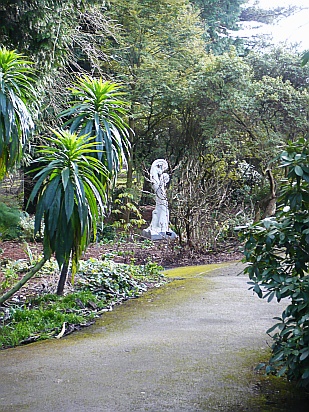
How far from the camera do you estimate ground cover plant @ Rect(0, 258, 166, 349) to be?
498cm

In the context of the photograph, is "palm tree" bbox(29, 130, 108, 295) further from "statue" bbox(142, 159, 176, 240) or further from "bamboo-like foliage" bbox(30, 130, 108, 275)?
"statue" bbox(142, 159, 176, 240)

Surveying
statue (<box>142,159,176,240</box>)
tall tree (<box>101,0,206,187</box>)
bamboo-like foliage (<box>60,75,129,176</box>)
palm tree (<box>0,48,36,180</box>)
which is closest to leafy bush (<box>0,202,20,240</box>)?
statue (<box>142,159,176,240</box>)

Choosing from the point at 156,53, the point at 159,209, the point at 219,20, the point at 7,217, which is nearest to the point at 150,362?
the point at 7,217

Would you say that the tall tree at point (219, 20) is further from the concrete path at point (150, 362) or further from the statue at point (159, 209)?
the concrete path at point (150, 362)

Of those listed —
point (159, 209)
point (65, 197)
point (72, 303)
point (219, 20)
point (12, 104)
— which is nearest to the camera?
point (65, 197)

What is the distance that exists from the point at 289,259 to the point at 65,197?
2170 mm

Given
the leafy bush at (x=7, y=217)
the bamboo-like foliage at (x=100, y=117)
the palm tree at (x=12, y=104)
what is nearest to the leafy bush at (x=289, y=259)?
the palm tree at (x=12, y=104)

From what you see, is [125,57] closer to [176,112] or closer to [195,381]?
[176,112]

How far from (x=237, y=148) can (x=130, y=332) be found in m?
9.77

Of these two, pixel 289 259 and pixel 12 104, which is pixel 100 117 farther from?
pixel 289 259

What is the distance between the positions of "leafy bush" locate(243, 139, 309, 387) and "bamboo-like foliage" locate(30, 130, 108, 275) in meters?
1.89

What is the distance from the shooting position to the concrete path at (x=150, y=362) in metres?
3.05

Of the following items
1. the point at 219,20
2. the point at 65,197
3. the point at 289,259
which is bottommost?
the point at 289,259

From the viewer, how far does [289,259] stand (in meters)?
2.98
